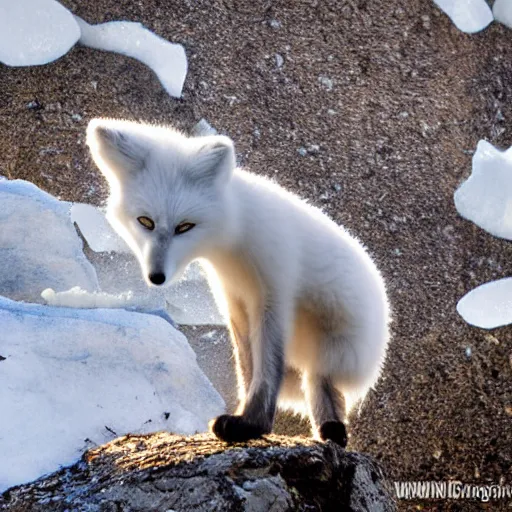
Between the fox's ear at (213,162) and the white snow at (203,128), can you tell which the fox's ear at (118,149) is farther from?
the white snow at (203,128)

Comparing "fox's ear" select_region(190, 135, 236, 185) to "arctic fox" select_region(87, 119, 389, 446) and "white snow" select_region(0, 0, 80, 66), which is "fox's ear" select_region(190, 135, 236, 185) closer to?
"arctic fox" select_region(87, 119, 389, 446)

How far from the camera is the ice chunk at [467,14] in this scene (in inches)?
156

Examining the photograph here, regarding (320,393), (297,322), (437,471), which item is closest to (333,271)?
(297,322)

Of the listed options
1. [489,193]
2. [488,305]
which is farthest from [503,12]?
[488,305]

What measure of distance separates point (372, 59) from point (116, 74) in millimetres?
1070

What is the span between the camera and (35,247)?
8.37ft

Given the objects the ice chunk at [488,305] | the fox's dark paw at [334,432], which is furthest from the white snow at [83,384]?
the ice chunk at [488,305]

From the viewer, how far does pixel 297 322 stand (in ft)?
7.02

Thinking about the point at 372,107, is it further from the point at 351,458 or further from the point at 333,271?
the point at 351,458

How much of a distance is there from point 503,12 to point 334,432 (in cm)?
268

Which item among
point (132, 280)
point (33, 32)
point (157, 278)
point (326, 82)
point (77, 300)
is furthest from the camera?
point (326, 82)

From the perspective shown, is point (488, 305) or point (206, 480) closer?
point (206, 480)

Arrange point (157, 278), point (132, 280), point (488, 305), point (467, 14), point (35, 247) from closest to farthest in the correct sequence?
point (157, 278)
point (35, 247)
point (132, 280)
point (488, 305)
point (467, 14)

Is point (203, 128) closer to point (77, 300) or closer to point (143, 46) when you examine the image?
point (143, 46)
